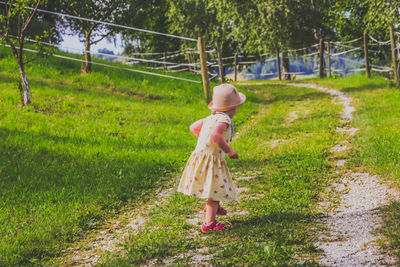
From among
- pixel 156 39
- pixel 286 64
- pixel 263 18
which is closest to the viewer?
pixel 263 18

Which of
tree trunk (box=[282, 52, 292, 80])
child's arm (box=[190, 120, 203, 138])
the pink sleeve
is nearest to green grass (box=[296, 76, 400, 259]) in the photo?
the pink sleeve

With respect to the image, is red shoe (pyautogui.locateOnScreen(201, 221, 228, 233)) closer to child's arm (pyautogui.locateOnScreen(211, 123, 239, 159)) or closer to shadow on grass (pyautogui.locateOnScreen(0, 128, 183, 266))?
child's arm (pyautogui.locateOnScreen(211, 123, 239, 159))

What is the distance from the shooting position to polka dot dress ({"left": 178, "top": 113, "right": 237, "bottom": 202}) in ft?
13.8

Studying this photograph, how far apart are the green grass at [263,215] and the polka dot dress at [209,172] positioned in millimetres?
466

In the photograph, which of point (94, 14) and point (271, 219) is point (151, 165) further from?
point (94, 14)

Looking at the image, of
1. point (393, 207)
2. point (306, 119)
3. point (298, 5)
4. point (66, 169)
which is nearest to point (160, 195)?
point (66, 169)

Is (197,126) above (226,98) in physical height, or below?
below

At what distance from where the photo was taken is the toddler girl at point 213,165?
421 centimetres

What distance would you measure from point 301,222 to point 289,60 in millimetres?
31518

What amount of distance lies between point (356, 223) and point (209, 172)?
169 cm

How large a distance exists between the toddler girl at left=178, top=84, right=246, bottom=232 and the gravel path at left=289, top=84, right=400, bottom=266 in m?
1.17

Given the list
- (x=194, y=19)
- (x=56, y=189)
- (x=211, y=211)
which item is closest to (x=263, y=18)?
(x=194, y=19)

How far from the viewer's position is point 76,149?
780 cm

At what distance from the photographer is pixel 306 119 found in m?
10.9
